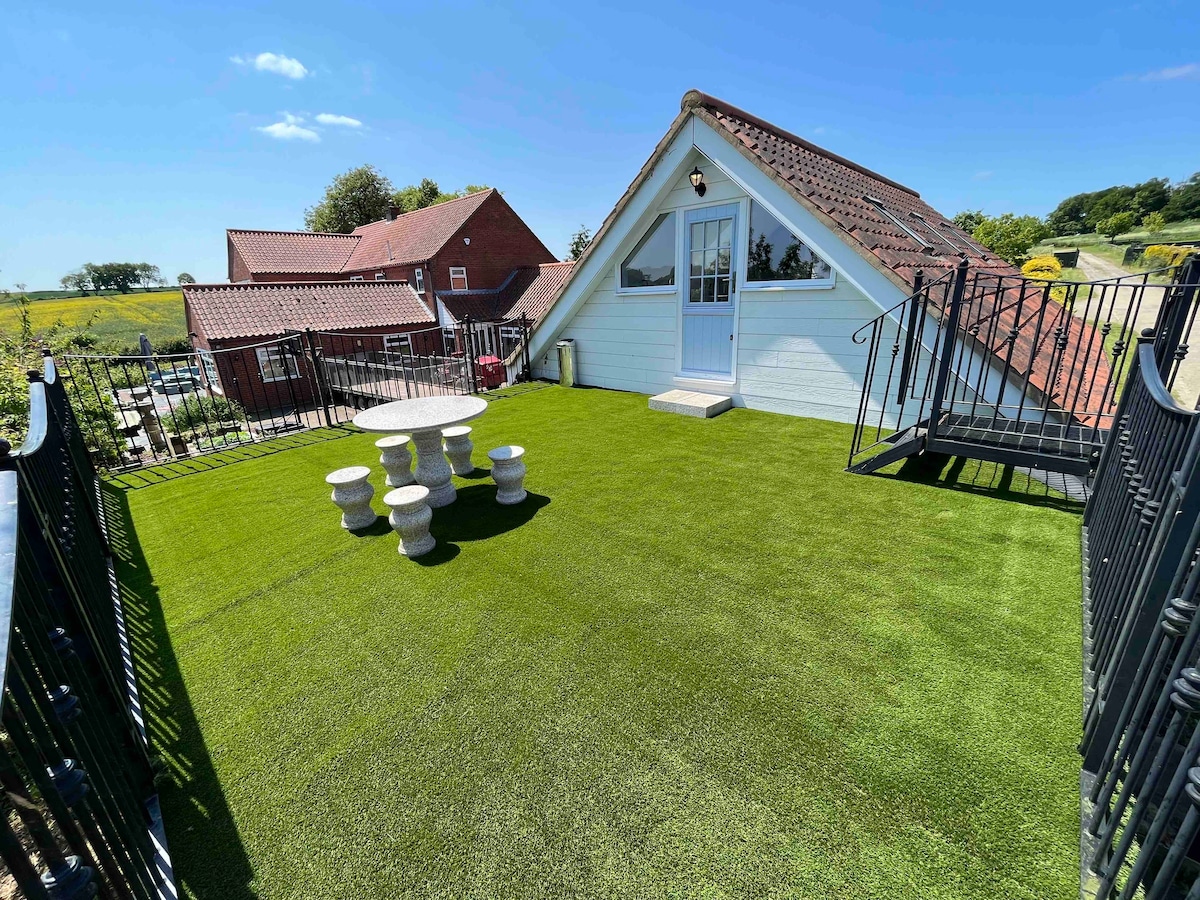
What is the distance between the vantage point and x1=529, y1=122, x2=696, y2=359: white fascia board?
7359 millimetres

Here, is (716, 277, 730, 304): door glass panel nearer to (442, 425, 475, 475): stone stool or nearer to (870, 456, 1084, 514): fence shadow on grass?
(870, 456, 1084, 514): fence shadow on grass

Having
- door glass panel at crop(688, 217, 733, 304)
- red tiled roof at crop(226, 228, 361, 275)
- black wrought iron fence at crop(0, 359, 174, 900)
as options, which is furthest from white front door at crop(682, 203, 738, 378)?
red tiled roof at crop(226, 228, 361, 275)

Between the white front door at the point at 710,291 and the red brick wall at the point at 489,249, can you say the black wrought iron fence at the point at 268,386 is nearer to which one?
the red brick wall at the point at 489,249

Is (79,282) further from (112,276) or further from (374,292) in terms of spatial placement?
(374,292)

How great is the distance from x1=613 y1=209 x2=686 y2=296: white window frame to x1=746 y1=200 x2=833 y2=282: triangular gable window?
51.3 inches

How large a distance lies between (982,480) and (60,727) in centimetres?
642

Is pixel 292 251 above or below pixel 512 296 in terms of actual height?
above

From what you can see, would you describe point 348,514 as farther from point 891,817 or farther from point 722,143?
point 722,143

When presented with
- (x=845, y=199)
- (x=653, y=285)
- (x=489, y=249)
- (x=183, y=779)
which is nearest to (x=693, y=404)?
(x=653, y=285)

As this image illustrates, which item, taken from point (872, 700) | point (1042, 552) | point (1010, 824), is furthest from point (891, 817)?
point (1042, 552)

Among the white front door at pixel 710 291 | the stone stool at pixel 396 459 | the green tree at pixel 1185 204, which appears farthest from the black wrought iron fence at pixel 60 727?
the green tree at pixel 1185 204

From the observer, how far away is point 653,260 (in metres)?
8.56

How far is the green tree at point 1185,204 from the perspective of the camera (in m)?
43.2

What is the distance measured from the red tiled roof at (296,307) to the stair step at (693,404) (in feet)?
44.7
